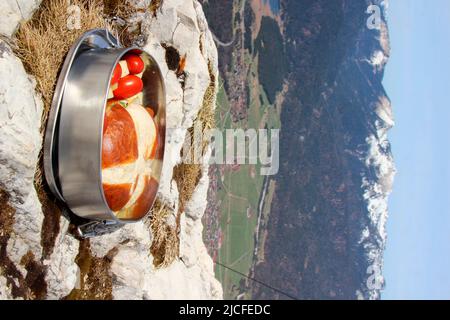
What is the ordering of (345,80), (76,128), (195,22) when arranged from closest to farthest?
(76,128), (195,22), (345,80)

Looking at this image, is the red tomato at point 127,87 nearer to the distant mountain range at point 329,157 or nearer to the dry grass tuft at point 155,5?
the dry grass tuft at point 155,5

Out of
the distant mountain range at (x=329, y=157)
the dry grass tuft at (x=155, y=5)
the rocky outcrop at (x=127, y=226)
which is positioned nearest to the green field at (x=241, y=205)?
the distant mountain range at (x=329, y=157)

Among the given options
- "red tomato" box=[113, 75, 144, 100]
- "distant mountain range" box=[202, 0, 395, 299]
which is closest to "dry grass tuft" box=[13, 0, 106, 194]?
"red tomato" box=[113, 75, 144, 100]

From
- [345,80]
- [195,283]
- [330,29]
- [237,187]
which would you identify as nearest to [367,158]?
[345,80]

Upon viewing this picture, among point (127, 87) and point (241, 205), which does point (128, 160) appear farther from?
point (241, 205)

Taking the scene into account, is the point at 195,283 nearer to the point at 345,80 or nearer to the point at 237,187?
the point at 237,187
